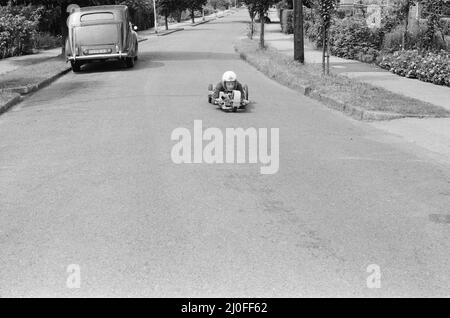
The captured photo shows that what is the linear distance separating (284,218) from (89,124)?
6082 mm

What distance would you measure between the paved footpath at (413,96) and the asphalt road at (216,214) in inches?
17.8

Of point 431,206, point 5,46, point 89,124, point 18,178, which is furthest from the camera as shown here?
point 5,46

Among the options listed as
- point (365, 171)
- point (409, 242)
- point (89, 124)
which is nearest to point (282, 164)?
point (365, 171)

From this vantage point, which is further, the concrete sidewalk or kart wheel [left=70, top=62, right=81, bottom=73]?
kart wheel [left=70, top=62, right=81, bottom=73]

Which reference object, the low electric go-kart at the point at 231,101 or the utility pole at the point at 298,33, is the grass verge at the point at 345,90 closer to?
the utility pole at the point at 298,33

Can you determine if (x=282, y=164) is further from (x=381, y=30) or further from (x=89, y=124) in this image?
(x=381, y=30)

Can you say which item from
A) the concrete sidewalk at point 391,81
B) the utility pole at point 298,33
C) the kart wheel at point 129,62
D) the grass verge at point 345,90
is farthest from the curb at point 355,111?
the kart wheel at point 129,62

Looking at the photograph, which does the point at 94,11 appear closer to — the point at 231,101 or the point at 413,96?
the point at 231,101

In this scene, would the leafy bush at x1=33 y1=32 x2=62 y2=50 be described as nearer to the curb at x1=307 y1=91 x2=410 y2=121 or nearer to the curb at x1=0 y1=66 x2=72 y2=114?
the curb at x1=0 y1=66 x2=72 y2=114

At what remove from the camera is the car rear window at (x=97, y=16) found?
21703 mm

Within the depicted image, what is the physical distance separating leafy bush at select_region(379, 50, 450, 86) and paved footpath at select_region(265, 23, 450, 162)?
27 cm

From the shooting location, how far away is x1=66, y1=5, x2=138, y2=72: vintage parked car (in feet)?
70.1

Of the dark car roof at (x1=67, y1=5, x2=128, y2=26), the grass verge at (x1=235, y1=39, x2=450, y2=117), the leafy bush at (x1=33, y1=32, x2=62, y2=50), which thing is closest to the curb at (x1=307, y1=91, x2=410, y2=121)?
the grass verge at (x1=235, y1=39, x2=450, y2=117)

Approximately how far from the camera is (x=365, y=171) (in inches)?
309
